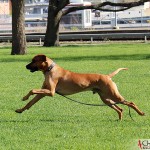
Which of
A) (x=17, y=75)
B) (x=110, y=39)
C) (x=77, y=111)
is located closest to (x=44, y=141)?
(x=77, y=111)

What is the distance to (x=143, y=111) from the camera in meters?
11.5

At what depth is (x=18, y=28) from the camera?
2980 centimetres

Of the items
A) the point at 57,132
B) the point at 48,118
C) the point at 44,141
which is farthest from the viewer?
the point at 48,118

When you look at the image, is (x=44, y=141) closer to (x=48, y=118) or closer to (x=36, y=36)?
(x=48, y=118)

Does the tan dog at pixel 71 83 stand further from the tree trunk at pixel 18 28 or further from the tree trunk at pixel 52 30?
the tree trunk at pixel 52 30

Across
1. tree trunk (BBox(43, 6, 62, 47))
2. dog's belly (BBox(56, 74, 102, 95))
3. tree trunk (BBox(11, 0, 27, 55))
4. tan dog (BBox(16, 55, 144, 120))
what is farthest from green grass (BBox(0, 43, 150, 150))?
tree trunk (BBox(43, 6, 62, 47))

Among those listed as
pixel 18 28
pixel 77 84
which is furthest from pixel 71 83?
pixel 18 28

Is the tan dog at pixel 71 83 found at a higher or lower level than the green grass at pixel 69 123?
higher

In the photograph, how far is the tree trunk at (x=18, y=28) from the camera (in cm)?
2928

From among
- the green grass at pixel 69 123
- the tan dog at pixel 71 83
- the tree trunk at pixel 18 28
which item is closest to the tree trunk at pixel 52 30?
the tree trunk at pixel 18 28

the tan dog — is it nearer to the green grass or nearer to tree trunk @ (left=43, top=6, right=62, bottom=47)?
the green grass

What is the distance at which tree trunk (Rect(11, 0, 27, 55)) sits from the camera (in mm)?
29281

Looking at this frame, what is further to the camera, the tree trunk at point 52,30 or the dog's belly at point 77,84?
the tree trunk at point 52,30

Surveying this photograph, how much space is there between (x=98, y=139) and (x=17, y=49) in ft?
68.6
